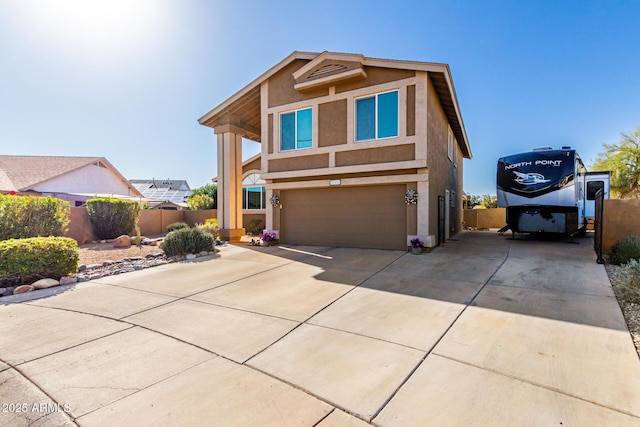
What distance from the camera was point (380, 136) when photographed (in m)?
10.4

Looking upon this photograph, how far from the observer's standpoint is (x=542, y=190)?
1148 centimetres

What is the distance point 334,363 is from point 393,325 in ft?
4.28

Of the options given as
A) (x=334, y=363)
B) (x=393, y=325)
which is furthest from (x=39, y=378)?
(x=393, y=325)

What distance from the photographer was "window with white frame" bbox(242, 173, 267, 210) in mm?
18938

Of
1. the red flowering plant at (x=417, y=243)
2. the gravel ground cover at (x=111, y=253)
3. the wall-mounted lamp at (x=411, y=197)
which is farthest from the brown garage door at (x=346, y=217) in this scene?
the gravel ground cover at (x=111, y=253)

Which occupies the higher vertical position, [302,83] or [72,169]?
[302,83]

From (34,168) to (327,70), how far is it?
26.0m

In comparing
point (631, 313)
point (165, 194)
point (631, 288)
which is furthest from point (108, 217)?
point (165, 194)

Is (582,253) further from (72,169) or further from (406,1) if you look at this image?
(72,169)

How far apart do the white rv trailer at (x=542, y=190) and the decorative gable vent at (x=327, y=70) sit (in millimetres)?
7850

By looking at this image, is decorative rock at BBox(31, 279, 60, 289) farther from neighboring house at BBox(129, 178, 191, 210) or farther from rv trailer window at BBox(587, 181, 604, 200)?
rv trailer window at BBox(587, 181, 604, 200)

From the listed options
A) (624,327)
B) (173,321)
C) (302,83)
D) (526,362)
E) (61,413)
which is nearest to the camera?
(61,413)

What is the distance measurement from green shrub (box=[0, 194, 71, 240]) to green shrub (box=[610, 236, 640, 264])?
53.2ft

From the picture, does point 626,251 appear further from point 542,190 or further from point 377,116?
point 377,116
